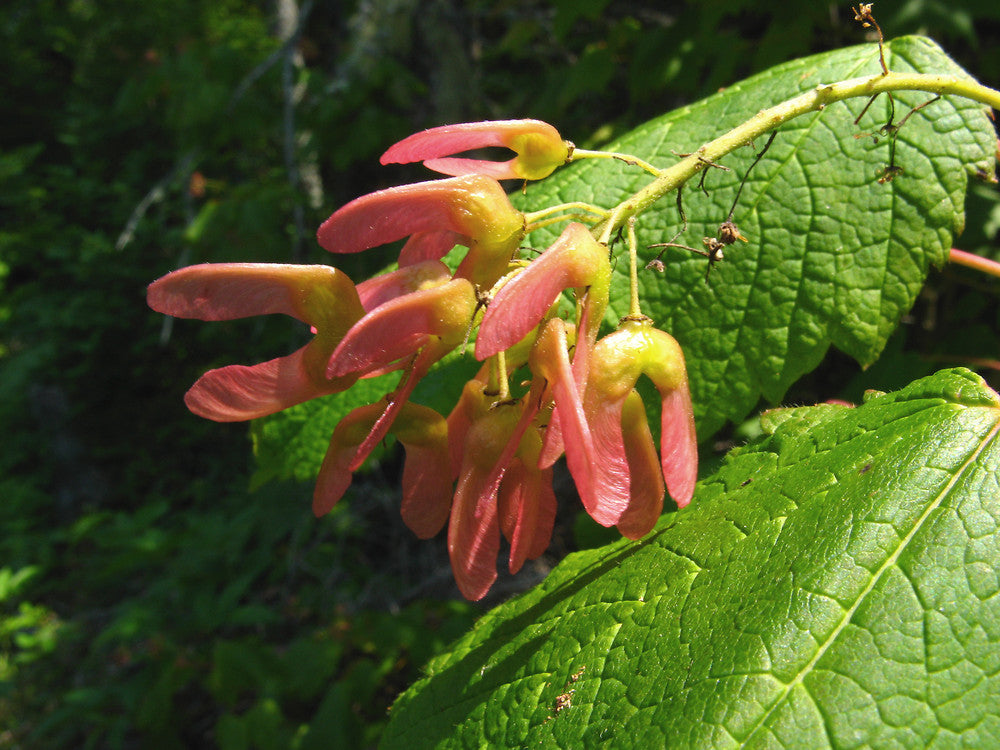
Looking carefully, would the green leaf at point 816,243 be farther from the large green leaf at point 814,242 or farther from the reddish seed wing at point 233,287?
the reddish seed wing at point 233,287

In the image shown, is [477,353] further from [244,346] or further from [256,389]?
[244,346]

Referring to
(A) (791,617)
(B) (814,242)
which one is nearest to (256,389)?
(A) (791,617)

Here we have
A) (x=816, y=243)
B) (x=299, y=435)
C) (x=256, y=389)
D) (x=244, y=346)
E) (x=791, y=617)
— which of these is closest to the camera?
(x=791, y=617)

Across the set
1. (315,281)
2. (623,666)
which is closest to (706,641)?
(623,666)

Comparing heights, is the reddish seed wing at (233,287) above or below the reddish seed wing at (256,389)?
above

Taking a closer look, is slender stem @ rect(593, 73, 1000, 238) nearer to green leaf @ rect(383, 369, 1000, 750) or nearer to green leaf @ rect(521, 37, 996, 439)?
green leaf @ rect(521, 37, 996, 439)

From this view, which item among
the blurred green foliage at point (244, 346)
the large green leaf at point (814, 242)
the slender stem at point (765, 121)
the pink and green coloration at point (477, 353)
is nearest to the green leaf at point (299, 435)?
the large green leaf at point (814, 242)
